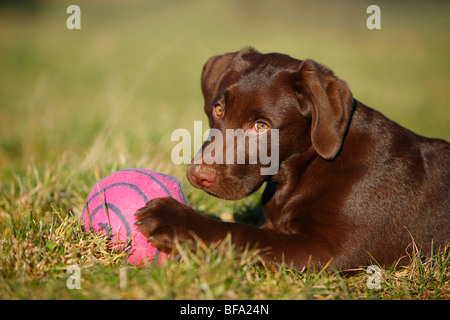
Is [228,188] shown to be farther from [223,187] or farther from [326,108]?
[326,108]

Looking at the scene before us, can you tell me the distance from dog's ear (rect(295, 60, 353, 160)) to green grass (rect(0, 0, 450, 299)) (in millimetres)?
812

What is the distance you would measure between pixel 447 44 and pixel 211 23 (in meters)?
12.9

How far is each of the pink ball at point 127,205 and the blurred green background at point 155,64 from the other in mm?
1552

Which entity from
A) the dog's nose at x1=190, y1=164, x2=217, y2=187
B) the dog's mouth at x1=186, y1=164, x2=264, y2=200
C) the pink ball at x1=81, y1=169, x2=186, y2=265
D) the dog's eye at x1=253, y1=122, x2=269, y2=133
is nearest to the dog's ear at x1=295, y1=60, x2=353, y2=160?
the dog's eye at x1=253, y1=122, x2=269, y2=133

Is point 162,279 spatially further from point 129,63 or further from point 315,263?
point 129,63

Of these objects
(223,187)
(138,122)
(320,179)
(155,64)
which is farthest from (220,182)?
(155,64)

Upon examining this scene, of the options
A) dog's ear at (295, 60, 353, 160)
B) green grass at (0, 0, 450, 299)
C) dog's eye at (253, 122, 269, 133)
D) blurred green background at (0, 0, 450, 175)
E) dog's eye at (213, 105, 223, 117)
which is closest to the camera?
green grass at (0, 0, 450, 299)

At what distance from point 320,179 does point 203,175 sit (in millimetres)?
805

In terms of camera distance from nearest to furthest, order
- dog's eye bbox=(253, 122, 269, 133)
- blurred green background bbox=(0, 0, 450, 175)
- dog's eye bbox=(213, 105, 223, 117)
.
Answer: dog's eye bbox=(253, 122, 269, 133)
dog's eye bbox=(213, 105, 223, 117)
blurred green background bbox=(0, 0, 450, 175)

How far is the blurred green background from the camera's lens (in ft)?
21.5

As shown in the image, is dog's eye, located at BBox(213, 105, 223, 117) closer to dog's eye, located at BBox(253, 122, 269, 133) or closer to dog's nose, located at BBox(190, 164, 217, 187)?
dog's eye, located at BBox(253, 122, 269, 133)

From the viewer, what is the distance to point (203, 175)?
2965mm

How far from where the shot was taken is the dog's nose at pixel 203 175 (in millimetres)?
2967

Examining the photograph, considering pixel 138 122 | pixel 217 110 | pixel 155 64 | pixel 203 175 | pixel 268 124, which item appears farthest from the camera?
pixel 155 64
